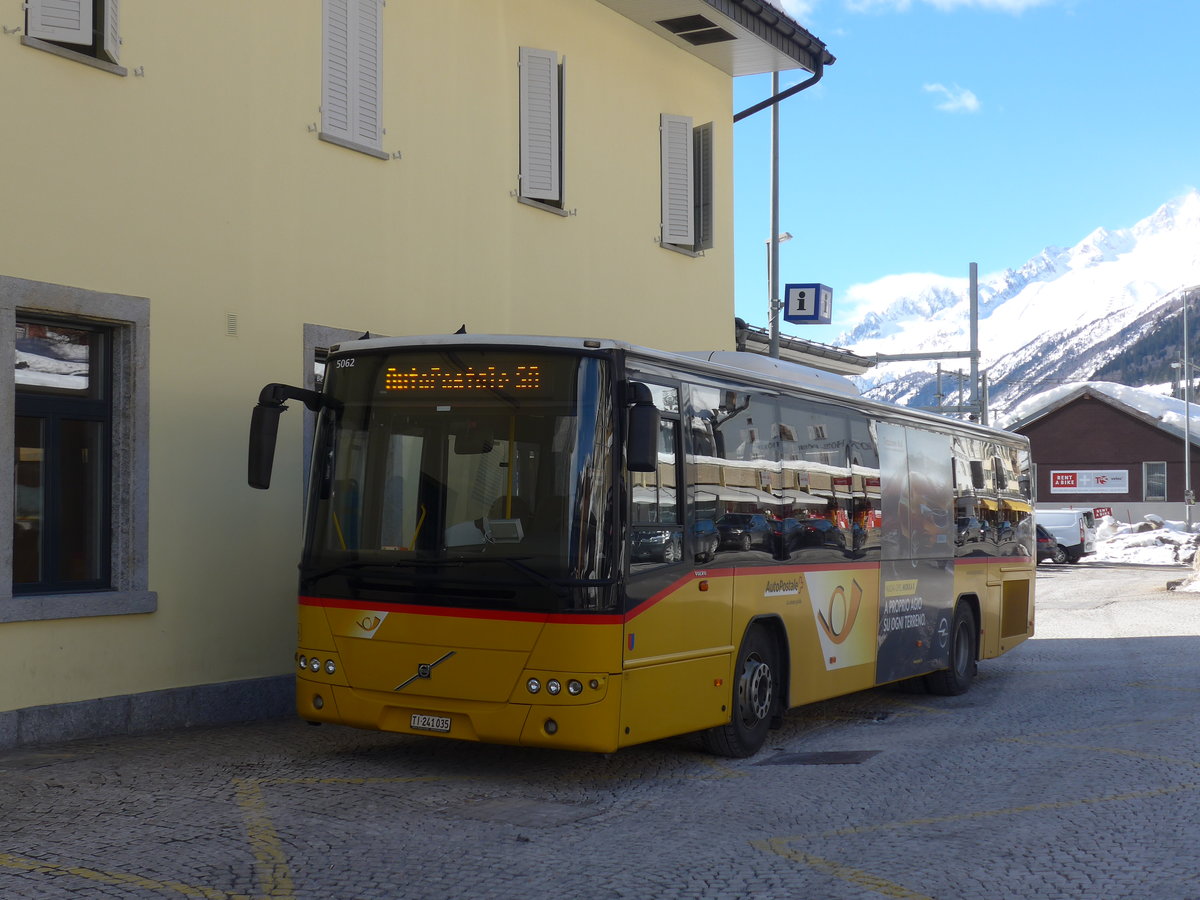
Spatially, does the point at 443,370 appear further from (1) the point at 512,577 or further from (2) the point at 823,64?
(2) the point at 823,64

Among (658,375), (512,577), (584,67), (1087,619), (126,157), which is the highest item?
(584,67)

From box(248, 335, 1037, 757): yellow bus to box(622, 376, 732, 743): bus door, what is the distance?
2 centimetres

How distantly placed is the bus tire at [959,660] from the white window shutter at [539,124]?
19.6ft

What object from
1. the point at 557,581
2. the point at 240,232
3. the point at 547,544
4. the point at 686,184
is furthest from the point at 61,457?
the point at 686,184

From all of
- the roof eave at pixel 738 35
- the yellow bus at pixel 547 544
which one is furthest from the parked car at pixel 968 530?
the roof eave at pixel 738 35

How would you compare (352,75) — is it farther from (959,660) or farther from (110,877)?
(110,877)

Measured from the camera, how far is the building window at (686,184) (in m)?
17.5

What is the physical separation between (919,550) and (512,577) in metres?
5.79

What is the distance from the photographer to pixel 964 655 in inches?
566

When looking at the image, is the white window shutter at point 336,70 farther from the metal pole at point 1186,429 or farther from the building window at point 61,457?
the metal pole at point 1186,429

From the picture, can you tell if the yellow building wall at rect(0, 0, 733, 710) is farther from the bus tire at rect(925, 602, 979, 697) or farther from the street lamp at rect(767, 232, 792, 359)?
the street lamp at rect(767, 232, 792, 359)

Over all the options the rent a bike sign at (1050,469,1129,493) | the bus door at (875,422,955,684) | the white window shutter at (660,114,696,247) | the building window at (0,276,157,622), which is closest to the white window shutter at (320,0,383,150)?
the building window at (0,276,157,622)

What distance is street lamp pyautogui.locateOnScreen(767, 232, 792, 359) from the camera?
2181 cm

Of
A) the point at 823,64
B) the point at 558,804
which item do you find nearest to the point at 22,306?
the point at 558,804
